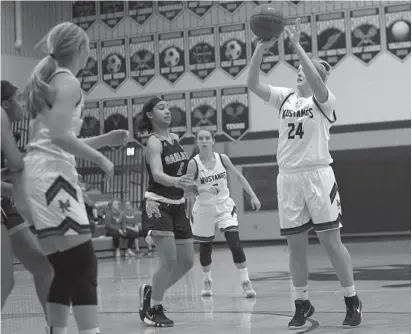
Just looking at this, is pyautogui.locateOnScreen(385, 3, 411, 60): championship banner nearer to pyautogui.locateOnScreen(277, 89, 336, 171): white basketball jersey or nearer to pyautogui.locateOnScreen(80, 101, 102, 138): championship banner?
pyautogui.locateOnScreen(80, 101, 102, 138): championship banner

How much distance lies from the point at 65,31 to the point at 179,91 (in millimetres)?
19167

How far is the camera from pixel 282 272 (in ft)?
37.2

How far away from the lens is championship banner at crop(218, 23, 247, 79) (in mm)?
22109

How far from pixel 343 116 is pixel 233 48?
3.69 meters

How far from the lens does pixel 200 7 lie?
74.7 feet

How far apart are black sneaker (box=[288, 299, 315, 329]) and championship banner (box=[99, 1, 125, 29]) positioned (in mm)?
18881

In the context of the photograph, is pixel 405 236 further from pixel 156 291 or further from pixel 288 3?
pixel 156 291

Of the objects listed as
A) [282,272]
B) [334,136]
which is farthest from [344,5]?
[282,272]

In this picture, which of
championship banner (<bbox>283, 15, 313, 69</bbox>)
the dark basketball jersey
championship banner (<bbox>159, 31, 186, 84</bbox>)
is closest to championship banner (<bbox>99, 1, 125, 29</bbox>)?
championship banner (<bbox>159, 31, 186, 84</bbox>)

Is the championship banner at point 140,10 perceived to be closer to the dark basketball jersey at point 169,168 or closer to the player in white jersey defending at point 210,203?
the player in white jersey defending at point 210,203

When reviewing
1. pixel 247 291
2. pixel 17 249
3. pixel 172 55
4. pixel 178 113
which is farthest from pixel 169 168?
pixel 172 55

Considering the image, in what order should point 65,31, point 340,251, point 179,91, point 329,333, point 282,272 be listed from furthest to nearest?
point 179,91, point 282,272, point 340,251, point 329,333, point 65,31

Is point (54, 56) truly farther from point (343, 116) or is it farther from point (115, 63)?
point (115, 63)

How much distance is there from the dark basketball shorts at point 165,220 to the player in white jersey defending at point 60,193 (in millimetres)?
2471
